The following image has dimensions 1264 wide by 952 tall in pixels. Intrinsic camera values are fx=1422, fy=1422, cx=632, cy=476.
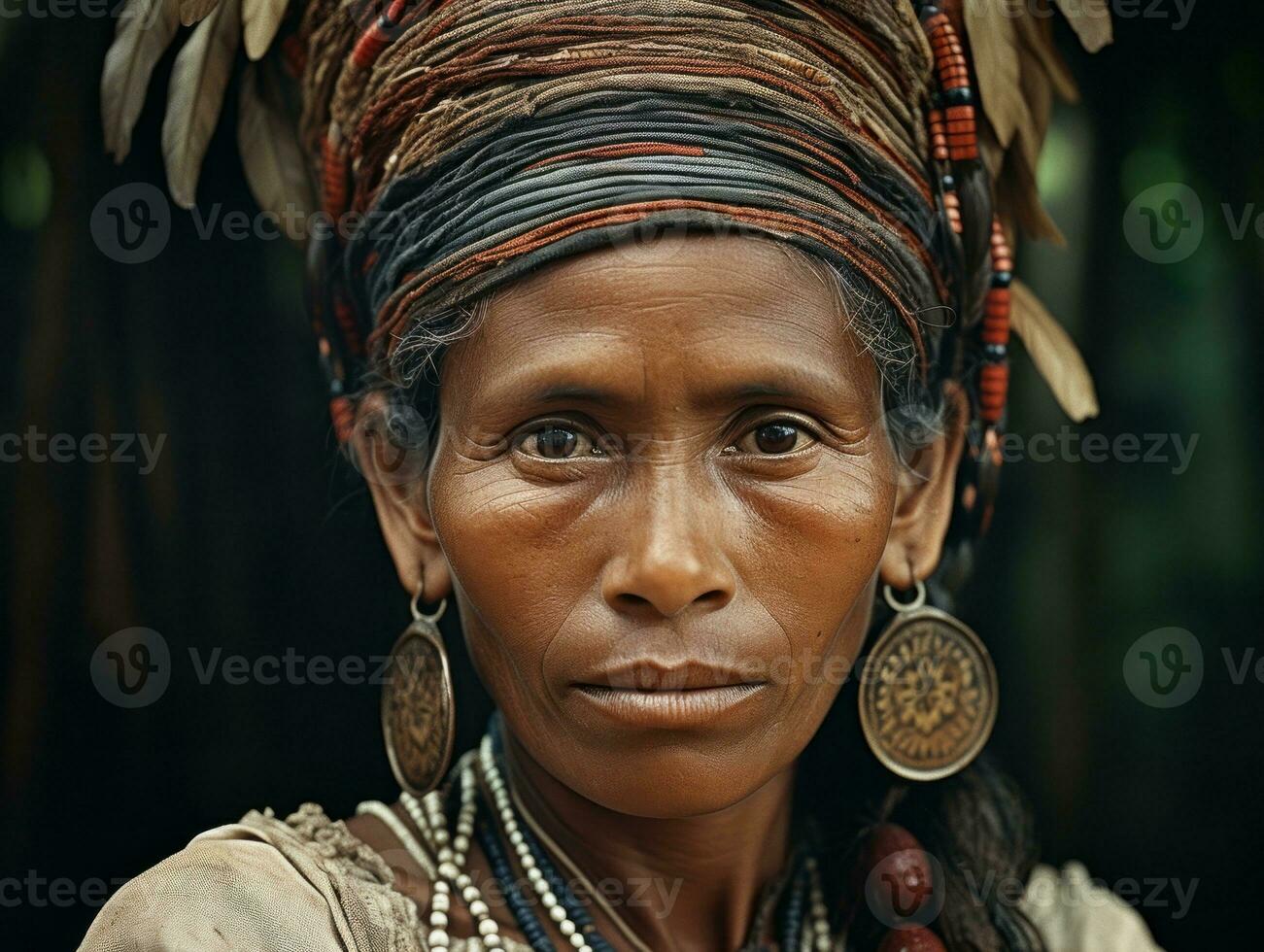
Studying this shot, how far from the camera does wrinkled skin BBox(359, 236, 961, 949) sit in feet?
6.12

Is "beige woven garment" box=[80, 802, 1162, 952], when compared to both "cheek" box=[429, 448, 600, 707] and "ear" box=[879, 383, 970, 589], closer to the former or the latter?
"cheek" box=[429, 448, 600, 707]

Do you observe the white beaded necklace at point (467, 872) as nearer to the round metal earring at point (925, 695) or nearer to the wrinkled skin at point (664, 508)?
the wrinkled skin at point (664, 508)

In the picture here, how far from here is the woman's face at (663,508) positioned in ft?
6.12

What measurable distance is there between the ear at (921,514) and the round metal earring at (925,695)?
53 mm

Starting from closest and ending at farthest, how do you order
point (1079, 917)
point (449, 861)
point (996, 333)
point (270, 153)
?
point (449, 861) < point (996, 333) < point (270, 153) < point (1079, 917)

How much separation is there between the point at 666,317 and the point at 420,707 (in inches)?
29.4

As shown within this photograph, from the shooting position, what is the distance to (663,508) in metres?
1.85

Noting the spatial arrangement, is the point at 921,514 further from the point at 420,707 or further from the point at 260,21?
the point at 260,21

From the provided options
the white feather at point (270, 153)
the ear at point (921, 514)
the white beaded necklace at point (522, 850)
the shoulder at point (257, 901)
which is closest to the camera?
the shoulder at point (257, 901)

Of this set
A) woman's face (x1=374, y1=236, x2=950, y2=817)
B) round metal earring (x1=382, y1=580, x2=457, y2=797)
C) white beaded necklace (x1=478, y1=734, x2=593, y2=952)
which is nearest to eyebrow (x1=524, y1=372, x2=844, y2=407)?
woman's face (x1=374, y1=236, x2=950, y2=817)

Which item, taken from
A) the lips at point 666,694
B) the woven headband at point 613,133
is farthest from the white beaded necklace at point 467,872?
the woven headband at point 613,133

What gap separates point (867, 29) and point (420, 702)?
1.20m

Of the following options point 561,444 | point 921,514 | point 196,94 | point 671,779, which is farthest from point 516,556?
point 196,94

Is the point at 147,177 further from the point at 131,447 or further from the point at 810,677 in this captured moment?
the point at 810,677
